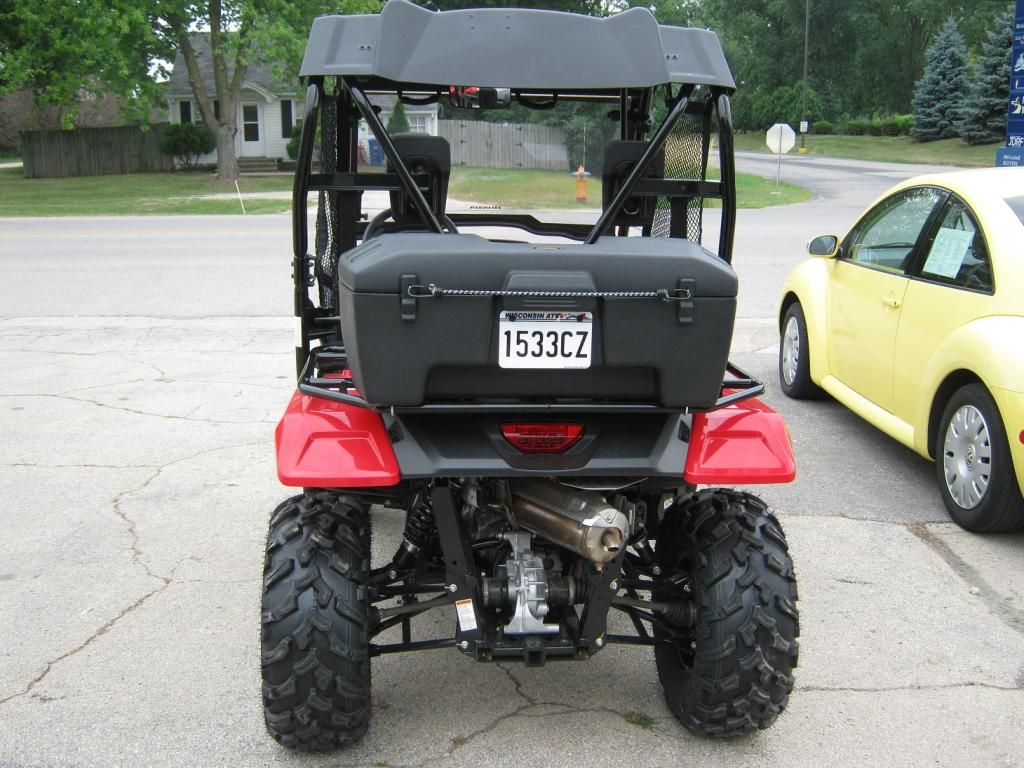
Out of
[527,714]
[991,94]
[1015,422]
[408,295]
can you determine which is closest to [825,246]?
[1015,422]

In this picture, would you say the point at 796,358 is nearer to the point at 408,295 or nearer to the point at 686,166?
the point at 686,166

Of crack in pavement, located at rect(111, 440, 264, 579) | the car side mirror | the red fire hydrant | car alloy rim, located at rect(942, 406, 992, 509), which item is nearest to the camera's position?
the red fire hydrant

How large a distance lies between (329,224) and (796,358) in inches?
162

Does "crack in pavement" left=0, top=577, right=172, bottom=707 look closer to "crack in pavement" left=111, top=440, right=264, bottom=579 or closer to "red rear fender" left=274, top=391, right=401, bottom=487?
"crack in pavement" left=111, top=440, right=264, bottom=579

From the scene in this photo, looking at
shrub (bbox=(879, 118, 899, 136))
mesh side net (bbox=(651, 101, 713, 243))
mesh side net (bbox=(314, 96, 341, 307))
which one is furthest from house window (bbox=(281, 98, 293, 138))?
mesh side net (bbox=(651, 101, 713, 243))

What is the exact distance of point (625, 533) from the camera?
2990 mm

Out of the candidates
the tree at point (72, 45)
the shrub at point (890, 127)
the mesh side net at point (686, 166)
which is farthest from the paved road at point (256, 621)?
the shrub at point (890, 127)

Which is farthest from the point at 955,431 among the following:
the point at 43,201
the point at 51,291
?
the point at 43,201

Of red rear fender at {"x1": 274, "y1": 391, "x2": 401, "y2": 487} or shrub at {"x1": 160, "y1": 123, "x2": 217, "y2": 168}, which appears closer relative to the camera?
red rear fender at {"x1": 274, "y1": 391, "x2": 401, "y2": 487}

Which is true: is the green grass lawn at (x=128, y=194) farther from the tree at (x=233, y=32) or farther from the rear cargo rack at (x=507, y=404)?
the rear cargo rack at (x=507, y=404)

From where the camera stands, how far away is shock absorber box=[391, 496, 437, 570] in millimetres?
3572

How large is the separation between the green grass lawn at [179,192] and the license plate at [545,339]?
97.6 inches

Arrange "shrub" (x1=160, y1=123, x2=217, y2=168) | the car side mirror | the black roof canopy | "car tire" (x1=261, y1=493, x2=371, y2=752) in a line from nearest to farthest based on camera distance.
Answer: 1. "car tire" (x1=261, y1=493, x2=371, y2=752)
2. the black roof canopy
3. the car side mirror
4. "shrub" (x1=160, y1=123, x2=217, y2=168)

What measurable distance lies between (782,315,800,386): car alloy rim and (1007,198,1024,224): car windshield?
2096 mm
